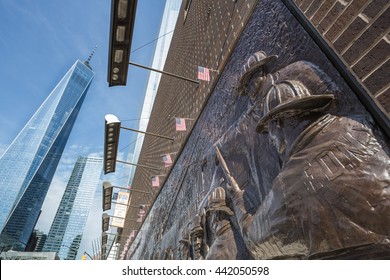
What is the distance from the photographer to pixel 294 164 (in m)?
1.00

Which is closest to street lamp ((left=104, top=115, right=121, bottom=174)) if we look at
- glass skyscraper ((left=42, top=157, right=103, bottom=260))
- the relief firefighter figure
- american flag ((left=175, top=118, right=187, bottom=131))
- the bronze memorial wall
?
american flag ((left=175, top=118, right=187, bottom=131))

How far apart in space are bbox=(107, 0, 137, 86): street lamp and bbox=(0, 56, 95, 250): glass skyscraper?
76551mm

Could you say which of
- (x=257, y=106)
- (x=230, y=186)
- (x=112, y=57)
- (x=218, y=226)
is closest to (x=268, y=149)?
(x=257, y=106)

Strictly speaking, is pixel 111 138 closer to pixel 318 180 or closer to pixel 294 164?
pixel 294 164

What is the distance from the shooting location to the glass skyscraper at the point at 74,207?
84.9 m

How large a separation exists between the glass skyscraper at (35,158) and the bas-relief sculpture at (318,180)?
78.7 m

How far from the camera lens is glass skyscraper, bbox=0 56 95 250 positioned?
70.2 metres

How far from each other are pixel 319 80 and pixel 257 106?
46 cm

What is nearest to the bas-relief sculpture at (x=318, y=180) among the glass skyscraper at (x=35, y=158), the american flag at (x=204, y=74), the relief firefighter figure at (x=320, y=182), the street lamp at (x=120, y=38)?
the relief firefighter figure at (x=320, y=182)

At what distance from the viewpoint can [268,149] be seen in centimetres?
137

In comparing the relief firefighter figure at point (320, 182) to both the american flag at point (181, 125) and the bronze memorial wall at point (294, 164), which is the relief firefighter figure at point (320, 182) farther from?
the american flag at point (181, 125)
